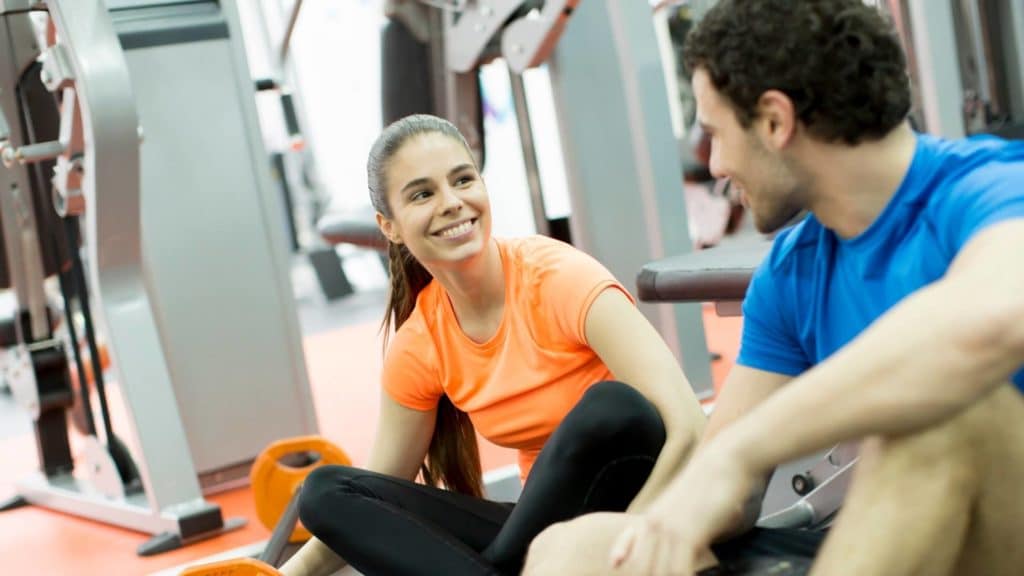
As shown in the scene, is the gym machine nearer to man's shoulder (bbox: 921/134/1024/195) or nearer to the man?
the man

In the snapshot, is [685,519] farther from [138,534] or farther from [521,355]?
[138,534]

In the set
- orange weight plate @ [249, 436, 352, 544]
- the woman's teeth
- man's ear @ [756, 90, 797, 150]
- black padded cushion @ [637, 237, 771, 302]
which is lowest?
orange weight plate @ [249, 436, 352, 544]

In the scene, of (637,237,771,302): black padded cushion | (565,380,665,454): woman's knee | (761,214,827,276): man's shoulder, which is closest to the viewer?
(761,214,827,276): man's shoulder

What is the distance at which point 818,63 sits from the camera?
1.32 meters

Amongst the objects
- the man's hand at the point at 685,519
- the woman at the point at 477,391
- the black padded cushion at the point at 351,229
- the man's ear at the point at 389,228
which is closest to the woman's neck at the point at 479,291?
the woman at the point at 477,391

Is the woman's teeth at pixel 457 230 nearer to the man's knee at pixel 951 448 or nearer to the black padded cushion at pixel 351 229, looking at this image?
the man's knee at pixel 951 448

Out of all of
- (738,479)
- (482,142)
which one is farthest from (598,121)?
(738,479)

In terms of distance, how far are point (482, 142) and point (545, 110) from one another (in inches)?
64.3

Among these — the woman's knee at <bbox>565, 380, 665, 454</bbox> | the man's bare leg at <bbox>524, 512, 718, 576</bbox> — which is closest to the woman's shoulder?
the woman's knee at <bbox>565, 380, 665, 454</bbox>

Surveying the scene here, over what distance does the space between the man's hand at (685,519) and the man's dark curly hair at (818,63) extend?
0.36 meters

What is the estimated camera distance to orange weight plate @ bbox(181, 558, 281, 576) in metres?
2.04

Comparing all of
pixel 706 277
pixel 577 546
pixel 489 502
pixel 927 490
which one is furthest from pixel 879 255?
pixel 706 277

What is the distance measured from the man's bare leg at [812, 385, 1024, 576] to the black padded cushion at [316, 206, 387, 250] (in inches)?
129

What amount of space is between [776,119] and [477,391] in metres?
0.88
